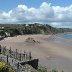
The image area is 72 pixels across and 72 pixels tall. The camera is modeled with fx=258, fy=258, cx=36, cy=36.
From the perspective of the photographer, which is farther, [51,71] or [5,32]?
[5,32]

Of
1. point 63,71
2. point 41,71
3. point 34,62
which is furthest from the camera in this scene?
point 63,71

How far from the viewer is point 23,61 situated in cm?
3050

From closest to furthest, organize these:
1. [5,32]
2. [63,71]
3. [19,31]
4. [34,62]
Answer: [34,62] → [63,71] → [5,32] → [19,31]

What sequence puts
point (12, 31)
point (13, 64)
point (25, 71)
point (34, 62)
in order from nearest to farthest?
point (25, 71), point (13, 64), point (34, 62), point (12, 31)

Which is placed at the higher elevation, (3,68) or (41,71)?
(3,68)

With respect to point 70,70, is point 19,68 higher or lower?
higher

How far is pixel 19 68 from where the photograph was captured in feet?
74.1

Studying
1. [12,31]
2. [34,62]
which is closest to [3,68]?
[34,62]

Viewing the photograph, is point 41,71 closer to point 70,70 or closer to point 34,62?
point 34,62

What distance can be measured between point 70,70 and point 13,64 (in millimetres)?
13253

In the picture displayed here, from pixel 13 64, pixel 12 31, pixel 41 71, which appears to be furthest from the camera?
pixel 12 31

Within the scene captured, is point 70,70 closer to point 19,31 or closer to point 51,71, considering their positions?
point 51,71

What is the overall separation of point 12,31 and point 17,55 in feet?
439

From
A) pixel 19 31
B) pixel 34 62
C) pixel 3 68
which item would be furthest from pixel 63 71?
pixel 19 31
